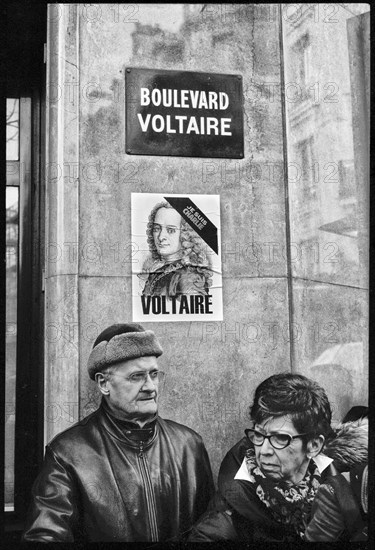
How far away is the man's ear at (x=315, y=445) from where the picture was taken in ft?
15.3

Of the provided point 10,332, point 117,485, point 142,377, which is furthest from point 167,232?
point 117,485

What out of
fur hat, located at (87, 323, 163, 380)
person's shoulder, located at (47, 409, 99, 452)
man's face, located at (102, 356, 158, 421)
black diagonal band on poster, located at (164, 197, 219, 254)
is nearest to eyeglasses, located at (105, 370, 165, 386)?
man's face, located at (102, 356, 158, 421)

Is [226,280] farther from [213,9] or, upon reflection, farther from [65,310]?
[213,9]

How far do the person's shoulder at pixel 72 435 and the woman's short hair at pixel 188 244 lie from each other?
120 cm

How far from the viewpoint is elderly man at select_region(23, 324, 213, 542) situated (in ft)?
14.5

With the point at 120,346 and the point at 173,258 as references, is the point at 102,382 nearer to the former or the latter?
the point at 120,346

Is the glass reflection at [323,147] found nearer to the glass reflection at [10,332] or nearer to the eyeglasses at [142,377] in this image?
the eyeglasses at [142,377]

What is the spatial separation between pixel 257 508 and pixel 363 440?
2.85ft

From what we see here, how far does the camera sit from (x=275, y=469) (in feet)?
15.2

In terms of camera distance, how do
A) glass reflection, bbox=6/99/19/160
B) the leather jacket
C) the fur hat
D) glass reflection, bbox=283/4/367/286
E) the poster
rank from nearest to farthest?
1. the leather jacket
2. the fur hat
3. the poster
4. glass reflection, bbox=283/4/367/286
5. glass reflection, bbox=6/99/19/160

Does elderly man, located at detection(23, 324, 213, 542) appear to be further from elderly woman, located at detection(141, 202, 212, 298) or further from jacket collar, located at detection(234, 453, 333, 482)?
elderly woman, located at detection(141, 202, 212, 298)

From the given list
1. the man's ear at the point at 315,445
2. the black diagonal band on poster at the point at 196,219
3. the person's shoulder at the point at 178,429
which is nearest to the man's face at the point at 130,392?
the person's shoulder at the point at 178,429

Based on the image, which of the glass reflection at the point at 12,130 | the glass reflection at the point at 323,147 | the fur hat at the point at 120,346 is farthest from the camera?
the glass reflection at the point at 12,130

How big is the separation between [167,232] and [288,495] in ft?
6.42
